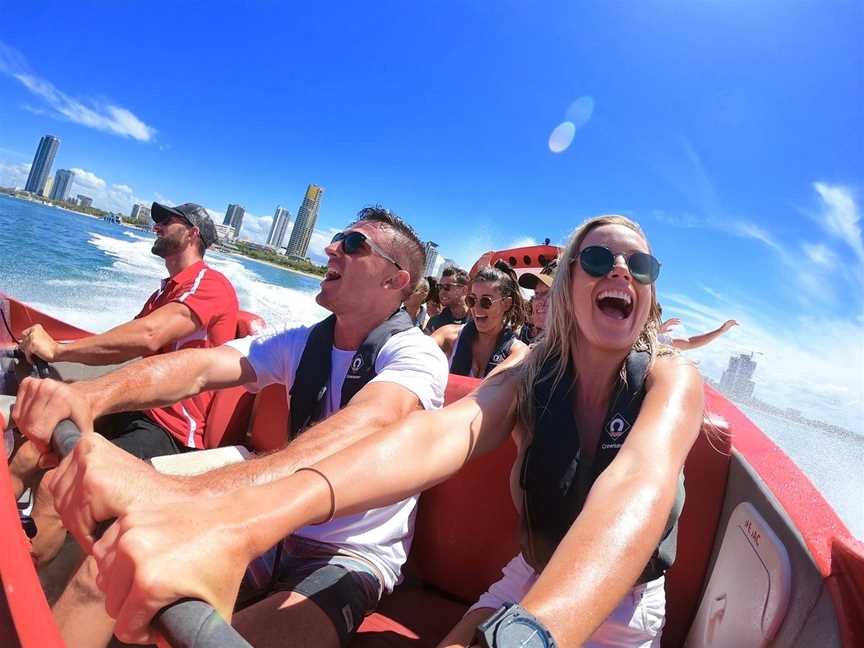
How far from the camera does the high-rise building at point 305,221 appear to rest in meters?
70.4

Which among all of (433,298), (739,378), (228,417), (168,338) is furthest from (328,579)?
(739,378)

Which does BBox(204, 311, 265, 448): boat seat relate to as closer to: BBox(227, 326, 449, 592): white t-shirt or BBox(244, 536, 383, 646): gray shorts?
BBox(227, 326, 449, 592): white t-shirt

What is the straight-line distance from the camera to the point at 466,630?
1.13 m

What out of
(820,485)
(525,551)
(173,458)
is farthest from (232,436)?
(820,485)

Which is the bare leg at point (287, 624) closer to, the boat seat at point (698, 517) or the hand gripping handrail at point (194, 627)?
the hand gripping handrail at point (194, 627)

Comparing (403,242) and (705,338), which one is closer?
(403,242)

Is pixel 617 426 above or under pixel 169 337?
above

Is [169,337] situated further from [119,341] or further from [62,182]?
[62,182]

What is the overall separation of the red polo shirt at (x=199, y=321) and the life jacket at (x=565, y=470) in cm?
174

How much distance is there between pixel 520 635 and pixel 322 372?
1.24m

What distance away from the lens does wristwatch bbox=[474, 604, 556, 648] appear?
585 mm

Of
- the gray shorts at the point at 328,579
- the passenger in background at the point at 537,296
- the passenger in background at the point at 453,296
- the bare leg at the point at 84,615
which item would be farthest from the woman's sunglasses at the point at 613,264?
the passenger in background at the point at 453,296

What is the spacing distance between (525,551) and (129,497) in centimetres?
102

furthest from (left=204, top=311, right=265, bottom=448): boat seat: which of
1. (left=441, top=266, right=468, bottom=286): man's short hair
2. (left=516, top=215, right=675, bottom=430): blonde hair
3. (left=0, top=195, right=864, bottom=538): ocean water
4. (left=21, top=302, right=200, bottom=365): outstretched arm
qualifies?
(left=0, top=195, right=864, bottom=538): ocean water
